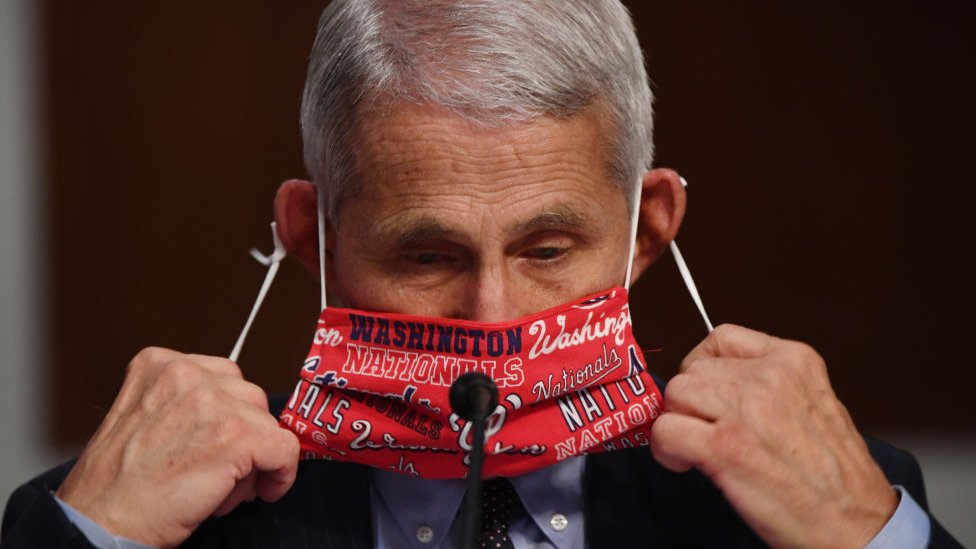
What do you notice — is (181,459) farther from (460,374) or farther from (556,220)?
(556,220)

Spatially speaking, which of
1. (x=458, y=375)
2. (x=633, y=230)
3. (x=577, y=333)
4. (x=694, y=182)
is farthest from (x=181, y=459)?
(x=694, y=182)

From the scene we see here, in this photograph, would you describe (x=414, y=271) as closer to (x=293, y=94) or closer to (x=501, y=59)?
(x=501, y=59)

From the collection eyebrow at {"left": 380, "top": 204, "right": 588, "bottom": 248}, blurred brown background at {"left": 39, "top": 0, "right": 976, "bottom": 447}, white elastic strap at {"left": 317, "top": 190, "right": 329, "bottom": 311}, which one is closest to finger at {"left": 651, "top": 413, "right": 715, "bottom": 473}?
eyebrow at {"left": 380, "top": 204, "right": 588, "bottom": 248}

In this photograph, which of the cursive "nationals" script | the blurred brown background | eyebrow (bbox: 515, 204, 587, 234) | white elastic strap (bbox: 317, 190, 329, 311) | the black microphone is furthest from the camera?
the blurred brown background

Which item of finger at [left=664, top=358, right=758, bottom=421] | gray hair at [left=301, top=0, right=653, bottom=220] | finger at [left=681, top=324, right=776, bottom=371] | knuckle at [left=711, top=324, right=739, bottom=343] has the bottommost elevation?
finger at [left=664, top=358, right=758, bottom=421]

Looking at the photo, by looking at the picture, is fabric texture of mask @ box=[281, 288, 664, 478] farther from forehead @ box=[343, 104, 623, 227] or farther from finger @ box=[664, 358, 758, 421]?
forehead @ box=[343, 104, 623, 227]

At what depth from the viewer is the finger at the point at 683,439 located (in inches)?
97.3

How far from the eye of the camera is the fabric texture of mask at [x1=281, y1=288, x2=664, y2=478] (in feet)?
8.42

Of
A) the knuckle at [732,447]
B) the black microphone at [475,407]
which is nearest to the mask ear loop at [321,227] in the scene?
the black microphone at [475,407]

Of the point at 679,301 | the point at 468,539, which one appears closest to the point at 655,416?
the point at 468,539

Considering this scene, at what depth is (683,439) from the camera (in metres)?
2.47

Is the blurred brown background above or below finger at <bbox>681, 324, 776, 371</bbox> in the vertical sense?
below

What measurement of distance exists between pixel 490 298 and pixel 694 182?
2821mm

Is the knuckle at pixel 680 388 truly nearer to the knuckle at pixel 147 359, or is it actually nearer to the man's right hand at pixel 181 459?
the man's right hand at pixel 181 459
